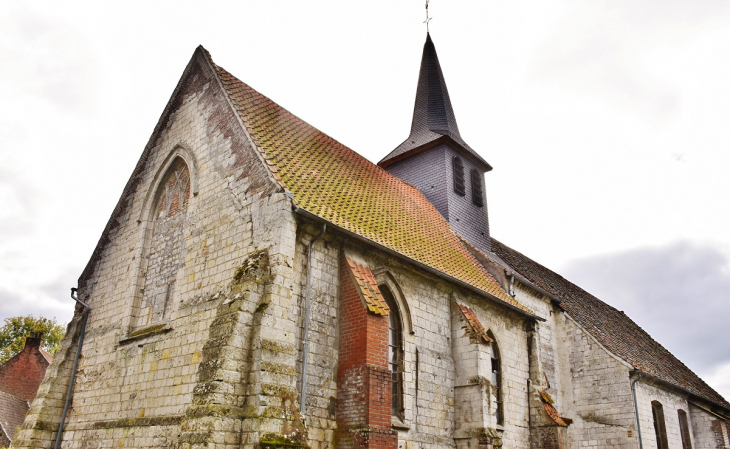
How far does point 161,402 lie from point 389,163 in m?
14.1

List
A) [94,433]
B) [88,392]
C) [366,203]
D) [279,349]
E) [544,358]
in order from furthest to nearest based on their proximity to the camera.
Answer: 1. [544,358]
2. [366,203]
3. [88,392]
4. [94,433]
5. [279,349]

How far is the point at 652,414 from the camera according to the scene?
18016mm

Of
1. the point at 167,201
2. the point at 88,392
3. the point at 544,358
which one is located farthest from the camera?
the point at 544,358

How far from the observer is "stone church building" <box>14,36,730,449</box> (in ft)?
30.3

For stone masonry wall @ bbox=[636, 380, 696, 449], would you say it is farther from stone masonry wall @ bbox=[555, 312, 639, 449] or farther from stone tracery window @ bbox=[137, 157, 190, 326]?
stone tracery window @ bbox=[137, 157, 190, 326]

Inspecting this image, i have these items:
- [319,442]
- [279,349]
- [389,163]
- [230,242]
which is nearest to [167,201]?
[230,242]

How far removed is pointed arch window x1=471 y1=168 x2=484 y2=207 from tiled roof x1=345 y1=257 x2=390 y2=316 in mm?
11299

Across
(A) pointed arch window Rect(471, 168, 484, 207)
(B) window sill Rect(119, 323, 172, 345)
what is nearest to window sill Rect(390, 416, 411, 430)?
(B) window sill Rect(119, 323, 172, 345)

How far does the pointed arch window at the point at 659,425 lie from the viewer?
1828 cm

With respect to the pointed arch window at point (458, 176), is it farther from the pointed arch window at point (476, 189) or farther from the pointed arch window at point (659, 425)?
the pointed arch window at point (659, 425)

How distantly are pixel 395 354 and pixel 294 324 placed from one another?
3.07 metres

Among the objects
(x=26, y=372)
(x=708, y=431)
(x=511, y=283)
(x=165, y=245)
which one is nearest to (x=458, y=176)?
(x=511, y=283)

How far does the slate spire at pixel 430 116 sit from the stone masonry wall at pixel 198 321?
998 centimetres

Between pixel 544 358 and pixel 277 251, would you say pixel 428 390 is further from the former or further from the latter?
pixel 544 358
